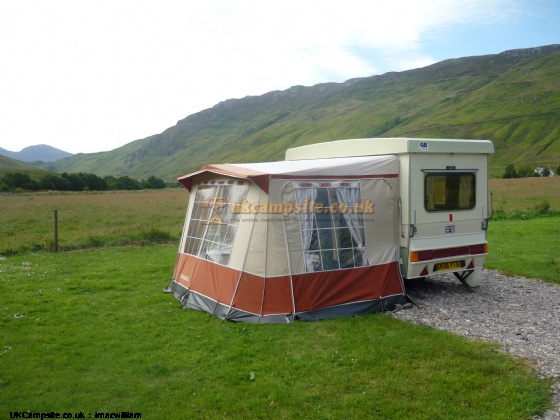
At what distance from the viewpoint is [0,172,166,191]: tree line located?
70.5 metres

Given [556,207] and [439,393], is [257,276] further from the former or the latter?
[556,207]

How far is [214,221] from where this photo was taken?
914 cm

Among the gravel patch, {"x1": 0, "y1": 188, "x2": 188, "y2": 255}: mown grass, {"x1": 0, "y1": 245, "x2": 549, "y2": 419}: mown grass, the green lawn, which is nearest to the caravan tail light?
the gravel patch

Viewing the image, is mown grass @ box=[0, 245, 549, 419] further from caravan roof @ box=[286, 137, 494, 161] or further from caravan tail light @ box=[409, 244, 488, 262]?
caravan roof @ box=[286, 137, 494, 161]

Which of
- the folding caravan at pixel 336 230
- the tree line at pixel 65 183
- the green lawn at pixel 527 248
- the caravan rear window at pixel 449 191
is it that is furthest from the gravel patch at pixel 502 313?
the tree line at pixel 65 183

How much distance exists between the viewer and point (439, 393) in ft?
17.1

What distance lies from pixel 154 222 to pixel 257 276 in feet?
56.7

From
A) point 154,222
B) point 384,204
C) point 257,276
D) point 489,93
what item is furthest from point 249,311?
point 489,93

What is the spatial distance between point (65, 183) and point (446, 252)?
82.0 metres

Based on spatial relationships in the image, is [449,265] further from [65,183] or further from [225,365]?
[65,183]

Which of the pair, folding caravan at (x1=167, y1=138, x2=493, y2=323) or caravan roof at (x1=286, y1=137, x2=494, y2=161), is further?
caravan roof at (x1=286, y1=137, x2=494, y2=161)

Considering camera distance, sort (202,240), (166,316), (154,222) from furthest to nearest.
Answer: (154,222)
(202,240)
(166,316)

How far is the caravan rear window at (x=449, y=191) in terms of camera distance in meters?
8.91

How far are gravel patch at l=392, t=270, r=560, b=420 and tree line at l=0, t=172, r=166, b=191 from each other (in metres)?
69.8
